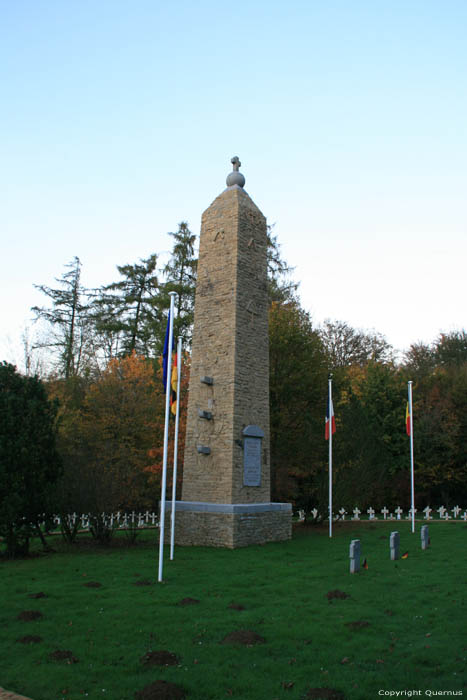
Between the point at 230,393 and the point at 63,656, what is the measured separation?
426 inches

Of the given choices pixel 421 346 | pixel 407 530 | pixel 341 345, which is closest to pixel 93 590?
pixel 407 530

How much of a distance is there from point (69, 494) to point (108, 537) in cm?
211

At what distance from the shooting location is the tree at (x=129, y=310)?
1387 inches

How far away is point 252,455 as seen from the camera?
16.9 m

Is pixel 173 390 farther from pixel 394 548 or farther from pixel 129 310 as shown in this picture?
pixel 129 310

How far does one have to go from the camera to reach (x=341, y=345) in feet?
131

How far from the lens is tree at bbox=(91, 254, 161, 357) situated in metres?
35.2

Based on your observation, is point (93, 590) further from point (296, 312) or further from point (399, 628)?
point (296, 312)

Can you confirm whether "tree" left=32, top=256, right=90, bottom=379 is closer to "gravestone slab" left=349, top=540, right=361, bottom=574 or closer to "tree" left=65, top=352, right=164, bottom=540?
"tree" left=65, top=352, right=164, bottom=540

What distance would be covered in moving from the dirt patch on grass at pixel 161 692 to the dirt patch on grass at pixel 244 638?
5.05 feet

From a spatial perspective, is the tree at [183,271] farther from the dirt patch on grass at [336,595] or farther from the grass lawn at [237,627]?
the dirt patch on grass at [336,595]

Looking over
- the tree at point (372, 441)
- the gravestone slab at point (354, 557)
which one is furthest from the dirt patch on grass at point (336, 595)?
the tree at point (372, 441)

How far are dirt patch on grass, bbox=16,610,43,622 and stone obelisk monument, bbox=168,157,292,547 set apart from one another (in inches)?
315
